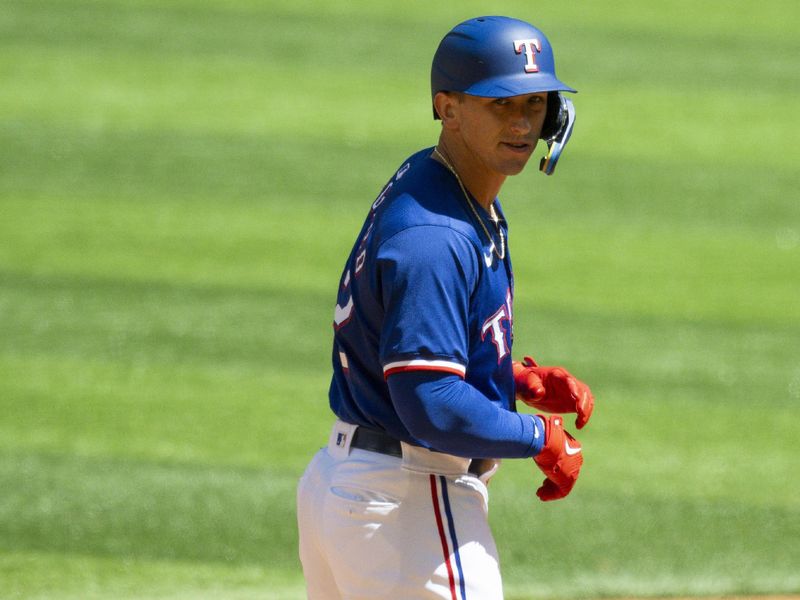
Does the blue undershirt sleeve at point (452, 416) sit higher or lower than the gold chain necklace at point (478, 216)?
lower

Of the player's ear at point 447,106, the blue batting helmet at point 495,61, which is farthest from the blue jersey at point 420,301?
the blue batting helmet at point 495,61

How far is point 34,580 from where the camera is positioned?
207 inches

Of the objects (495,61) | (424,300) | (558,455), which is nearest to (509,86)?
(495,61)

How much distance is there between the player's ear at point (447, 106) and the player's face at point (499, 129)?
17 millimetres

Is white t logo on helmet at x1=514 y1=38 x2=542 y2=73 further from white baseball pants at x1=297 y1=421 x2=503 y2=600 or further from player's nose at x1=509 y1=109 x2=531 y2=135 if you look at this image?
white baseball pants at x1=297 y1=421 x2=503 y2=600

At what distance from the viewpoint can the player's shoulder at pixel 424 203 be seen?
3.01m

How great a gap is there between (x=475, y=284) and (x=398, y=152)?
7032 millimetres

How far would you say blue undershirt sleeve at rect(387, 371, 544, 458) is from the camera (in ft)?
9.68

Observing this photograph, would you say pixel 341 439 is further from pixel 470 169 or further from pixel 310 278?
pixel 310 278

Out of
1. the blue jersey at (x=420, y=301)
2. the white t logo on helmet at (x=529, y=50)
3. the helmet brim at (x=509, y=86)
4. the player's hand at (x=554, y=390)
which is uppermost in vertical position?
the white t logo on helmet at (x=529, y=50)

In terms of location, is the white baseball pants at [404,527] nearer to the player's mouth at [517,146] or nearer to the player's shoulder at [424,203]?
the player's shoulder at [424,203]

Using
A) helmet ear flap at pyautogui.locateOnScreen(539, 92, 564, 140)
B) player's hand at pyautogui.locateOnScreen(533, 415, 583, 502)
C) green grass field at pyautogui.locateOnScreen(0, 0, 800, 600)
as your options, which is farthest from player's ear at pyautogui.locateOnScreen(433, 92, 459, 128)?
green grass field at pyautogui.locateOnScreen(0, 0, 800, 600)

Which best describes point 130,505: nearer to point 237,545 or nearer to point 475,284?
point 237,545

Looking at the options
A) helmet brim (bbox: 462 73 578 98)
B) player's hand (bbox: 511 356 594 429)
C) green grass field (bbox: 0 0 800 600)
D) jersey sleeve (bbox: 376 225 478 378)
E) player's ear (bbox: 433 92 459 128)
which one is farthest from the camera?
green grass field (bbox: 0 0 800 600)
